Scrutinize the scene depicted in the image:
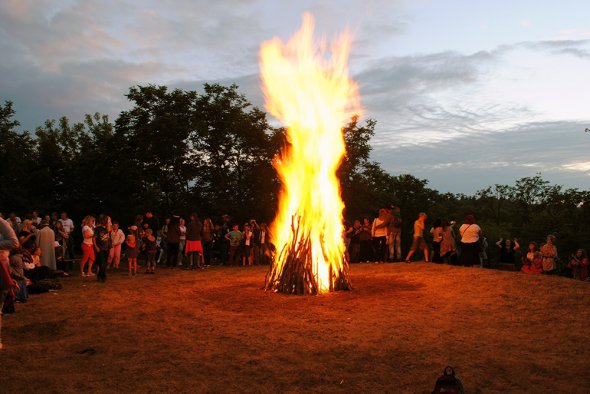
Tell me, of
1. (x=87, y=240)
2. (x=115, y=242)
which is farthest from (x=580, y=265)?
(x=87, y=240)

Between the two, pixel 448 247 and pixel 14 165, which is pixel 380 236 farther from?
pixel 14 165

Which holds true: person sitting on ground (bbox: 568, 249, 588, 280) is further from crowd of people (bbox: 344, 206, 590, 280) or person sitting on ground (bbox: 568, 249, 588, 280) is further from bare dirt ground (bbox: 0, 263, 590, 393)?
bare dirt ground (bbox: 0, 263, 590, 393)

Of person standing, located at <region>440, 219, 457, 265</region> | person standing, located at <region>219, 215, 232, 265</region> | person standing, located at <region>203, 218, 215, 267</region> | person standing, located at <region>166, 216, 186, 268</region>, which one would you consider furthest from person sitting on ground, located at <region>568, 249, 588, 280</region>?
person standing, located at <region>166, 216, 186, 268</region>

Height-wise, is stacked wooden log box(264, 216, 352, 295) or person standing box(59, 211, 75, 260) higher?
person standing box(59, 211, 75, 260)

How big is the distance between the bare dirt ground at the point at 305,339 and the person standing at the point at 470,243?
3441 mm

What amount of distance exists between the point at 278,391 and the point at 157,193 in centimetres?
2442

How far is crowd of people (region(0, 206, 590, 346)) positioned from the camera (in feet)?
47.1

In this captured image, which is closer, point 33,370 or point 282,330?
point 33,370

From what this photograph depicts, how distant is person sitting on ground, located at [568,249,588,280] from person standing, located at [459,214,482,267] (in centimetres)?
292

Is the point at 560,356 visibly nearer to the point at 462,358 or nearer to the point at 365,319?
the point at 462,358

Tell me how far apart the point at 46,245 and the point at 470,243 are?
13399 millimetres

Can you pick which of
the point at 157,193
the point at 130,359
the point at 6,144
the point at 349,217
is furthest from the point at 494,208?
the point at 130,359

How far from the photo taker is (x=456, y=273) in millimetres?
14055

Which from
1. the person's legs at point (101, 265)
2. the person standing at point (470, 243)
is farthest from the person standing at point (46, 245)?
the person standing at point (470, 243)
